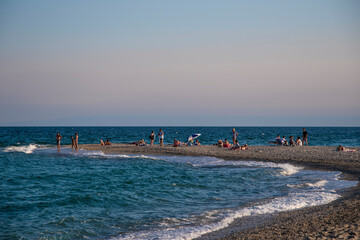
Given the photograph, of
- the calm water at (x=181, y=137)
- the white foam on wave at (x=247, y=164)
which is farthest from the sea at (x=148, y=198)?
the calm water at (x=181, y=137)

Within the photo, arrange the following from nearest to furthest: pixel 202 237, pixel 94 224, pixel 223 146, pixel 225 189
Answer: pixel 202 237 < pixel 94 224 < pixel 225 189 < pixel 223 146

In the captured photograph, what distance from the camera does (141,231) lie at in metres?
10.2

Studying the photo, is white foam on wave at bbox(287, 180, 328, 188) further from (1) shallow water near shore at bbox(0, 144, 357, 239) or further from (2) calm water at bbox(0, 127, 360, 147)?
(2) calm water at bbox(0, 127, 360, 147)

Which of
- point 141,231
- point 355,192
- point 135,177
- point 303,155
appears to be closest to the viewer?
point 141,231

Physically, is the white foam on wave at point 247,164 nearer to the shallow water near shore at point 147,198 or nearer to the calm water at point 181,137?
the shallow water near shore at point 147,198

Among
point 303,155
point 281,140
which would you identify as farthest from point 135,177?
point 281,140

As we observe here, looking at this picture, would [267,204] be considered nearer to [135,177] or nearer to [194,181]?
[194,181]

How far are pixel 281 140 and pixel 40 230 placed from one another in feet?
116

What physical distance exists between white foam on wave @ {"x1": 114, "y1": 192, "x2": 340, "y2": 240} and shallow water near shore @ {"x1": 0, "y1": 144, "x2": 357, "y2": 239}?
3 cm

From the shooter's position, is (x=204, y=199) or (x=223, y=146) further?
(x=223, y=146)

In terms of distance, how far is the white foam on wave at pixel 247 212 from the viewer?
967 cm

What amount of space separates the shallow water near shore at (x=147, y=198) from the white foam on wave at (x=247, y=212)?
29 millimetres

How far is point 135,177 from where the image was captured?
2106cm

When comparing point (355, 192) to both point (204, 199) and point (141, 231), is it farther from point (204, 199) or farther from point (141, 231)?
point (141, 231)
